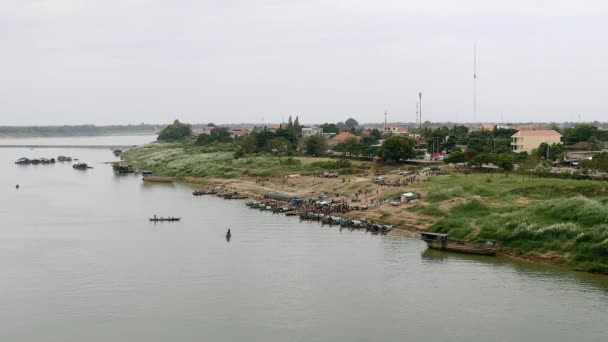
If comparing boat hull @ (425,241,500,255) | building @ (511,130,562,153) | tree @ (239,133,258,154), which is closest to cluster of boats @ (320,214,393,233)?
boat hull @ (425,241,500,255)

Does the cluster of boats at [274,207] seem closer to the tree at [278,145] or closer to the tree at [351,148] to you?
the tree at [351,148]

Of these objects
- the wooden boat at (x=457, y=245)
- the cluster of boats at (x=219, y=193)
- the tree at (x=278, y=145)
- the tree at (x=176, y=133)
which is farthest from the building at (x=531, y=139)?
the tree at (x=176, y=133)

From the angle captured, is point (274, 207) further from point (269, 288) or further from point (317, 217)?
point (269, 288)

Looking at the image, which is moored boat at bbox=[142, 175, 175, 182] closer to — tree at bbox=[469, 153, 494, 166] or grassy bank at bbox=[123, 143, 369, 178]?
grassy bank at bbox=[123, 143, 369, 178]

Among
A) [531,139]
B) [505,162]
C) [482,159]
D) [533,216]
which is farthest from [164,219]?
[531,139]

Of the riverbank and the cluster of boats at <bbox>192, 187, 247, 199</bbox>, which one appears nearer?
the riverbank

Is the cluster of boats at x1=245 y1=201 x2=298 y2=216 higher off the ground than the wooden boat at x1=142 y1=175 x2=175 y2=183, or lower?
lower

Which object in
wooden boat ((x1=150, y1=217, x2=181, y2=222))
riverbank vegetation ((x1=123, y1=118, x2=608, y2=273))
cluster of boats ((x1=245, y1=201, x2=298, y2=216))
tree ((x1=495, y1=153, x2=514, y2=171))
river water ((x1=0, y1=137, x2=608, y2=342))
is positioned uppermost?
tree ((x1=495, y1=153, x2=514, y2=171))

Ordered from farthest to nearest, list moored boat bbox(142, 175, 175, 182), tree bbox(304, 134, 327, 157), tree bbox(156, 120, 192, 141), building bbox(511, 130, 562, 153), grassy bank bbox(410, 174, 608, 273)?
1. tree bbox(156, 120, 192, 141)
2. tree bbox(304, 134, 327, 157)
3. moored boat bbox(142, 175, 175, 182)
4. building bbox(511, 130, 562, 153)
5. grassy bank bbox(410, 174, 608, 273)

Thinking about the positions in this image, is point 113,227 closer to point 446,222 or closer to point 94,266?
point 94,266
